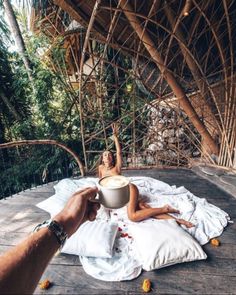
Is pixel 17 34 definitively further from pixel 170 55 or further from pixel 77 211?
pixel 77 211

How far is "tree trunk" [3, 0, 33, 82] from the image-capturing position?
4.48 metres

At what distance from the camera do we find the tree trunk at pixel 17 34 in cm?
448

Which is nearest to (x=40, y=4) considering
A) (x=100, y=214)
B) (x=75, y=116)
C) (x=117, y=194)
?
(x=75, y=116)

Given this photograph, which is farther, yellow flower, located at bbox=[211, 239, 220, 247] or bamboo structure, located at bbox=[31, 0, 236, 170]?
bamboo structure, located at bbox=[31, 0, 236, 170]

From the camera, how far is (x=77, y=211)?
0.83m

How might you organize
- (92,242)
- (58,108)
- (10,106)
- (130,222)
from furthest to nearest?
(58,108) → (10,106) → (130,222) → (92,242)

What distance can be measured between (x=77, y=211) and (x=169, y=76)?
2.43 metres

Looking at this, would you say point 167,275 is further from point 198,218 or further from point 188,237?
point 198,218

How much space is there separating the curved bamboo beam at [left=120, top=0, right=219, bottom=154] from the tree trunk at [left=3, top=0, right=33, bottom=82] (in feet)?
9.91

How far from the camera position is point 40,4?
329 centimetres

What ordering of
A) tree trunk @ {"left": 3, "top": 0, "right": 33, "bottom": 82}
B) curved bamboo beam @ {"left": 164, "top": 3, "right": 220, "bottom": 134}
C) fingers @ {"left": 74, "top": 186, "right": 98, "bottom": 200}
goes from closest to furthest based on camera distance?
fingers @ {"left": 74, "top": 186, "right": 98, "bottom": 200} < curved bamboo beam @ {"left": 164, "top": 3, "right": 220, "bottom": 134} < tree trunk @ {"left": 3, "top": 0, "right": 33, "bottom": 82}

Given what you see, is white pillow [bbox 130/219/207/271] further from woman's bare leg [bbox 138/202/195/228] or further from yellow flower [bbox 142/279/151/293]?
woman's bare leg [bbox 138/202/195/228]

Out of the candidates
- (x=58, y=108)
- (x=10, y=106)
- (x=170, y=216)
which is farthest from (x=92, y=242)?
(x=10, y=106)

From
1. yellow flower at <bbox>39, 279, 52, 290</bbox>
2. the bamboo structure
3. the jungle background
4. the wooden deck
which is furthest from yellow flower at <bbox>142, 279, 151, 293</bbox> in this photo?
the jungle background
